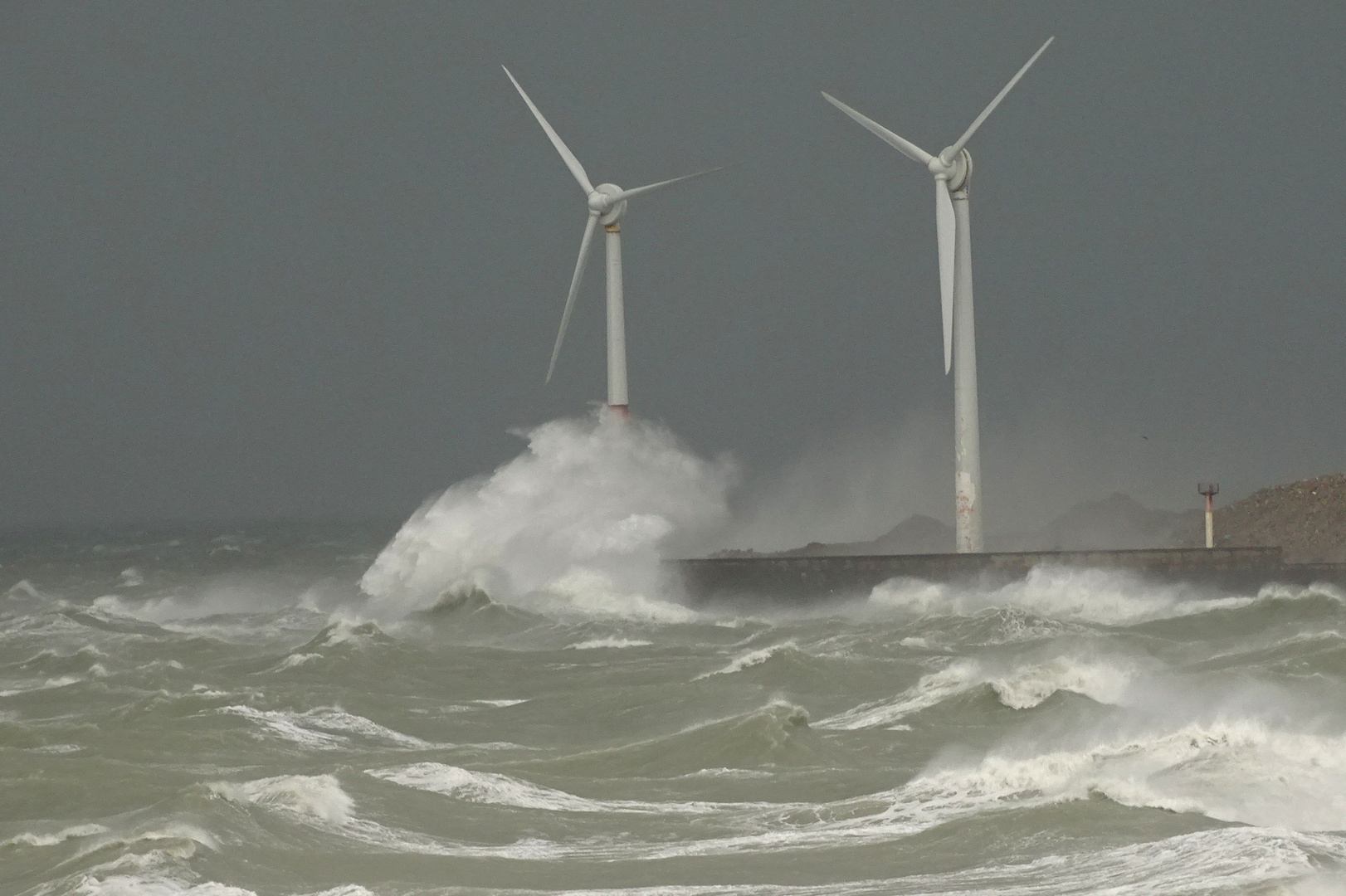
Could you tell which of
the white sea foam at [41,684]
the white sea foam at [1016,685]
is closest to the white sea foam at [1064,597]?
the white sea foam at [1016,685]

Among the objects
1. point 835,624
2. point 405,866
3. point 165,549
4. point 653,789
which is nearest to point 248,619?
point 835,624

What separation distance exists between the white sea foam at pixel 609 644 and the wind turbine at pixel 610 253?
58.5ft

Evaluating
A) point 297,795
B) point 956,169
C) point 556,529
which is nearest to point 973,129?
point 956,169

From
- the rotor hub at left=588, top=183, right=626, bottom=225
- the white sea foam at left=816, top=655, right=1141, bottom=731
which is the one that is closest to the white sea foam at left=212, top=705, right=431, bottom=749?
the white sea foam at left=816, top=655, right=1141, bottom=731

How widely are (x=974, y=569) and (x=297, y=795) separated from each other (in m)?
26.0

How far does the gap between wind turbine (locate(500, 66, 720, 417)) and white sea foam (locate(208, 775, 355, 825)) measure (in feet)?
116

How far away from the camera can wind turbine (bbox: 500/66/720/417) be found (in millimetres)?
53250

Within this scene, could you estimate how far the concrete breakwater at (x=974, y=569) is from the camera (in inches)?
1516

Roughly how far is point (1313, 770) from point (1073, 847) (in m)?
3.53

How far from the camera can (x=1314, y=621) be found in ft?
106

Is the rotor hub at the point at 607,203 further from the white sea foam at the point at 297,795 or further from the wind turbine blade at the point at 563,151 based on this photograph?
the white sea foam at the point at 297,795

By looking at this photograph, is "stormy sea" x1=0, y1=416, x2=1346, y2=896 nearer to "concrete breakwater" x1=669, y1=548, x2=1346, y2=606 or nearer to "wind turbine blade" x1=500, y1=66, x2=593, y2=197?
"concrete breakwater" x1=669, y1=548, x2=1346, y2=606

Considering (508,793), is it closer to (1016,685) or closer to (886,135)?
(1016,685)

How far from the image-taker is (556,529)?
172 feet
